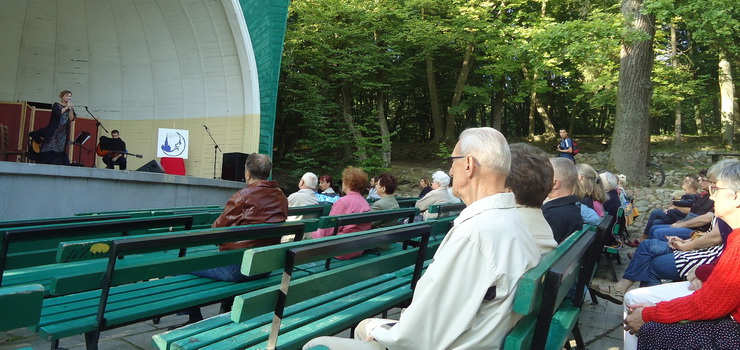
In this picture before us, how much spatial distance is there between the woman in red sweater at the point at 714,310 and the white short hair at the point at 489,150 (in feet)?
3.58

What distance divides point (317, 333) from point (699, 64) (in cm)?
2415

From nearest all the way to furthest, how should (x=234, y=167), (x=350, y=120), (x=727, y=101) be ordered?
1. (x=234, y=167)
2. (x=727, y=101)
3. (x=350, y=120)

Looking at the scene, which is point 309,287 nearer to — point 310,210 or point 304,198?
Result: point 310,210

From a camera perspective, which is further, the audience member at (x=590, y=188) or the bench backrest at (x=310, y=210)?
the audience member at (x=590, y=188)

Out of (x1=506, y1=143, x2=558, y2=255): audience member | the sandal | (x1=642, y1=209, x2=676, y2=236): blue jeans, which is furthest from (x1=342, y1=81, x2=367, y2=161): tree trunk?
(x1=506, y1=143, x2=558, y2=255): audience member

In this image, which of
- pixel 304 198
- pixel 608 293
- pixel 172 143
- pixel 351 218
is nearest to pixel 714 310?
pixel 351 218

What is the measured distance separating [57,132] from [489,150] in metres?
10.1

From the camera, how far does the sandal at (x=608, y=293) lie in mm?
4332

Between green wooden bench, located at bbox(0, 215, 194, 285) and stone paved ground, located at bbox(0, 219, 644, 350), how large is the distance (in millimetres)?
514

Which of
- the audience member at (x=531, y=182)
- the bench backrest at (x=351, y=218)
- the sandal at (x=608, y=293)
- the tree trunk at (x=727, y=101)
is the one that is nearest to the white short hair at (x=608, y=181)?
the sandal at (x=608, y=293)

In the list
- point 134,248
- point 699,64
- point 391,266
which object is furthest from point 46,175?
point 699,64

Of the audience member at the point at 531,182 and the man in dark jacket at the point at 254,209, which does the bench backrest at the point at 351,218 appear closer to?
the man in dark jacket at the point at 254,209

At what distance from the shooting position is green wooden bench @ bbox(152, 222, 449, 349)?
179 cm

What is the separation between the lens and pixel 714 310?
2.11m
